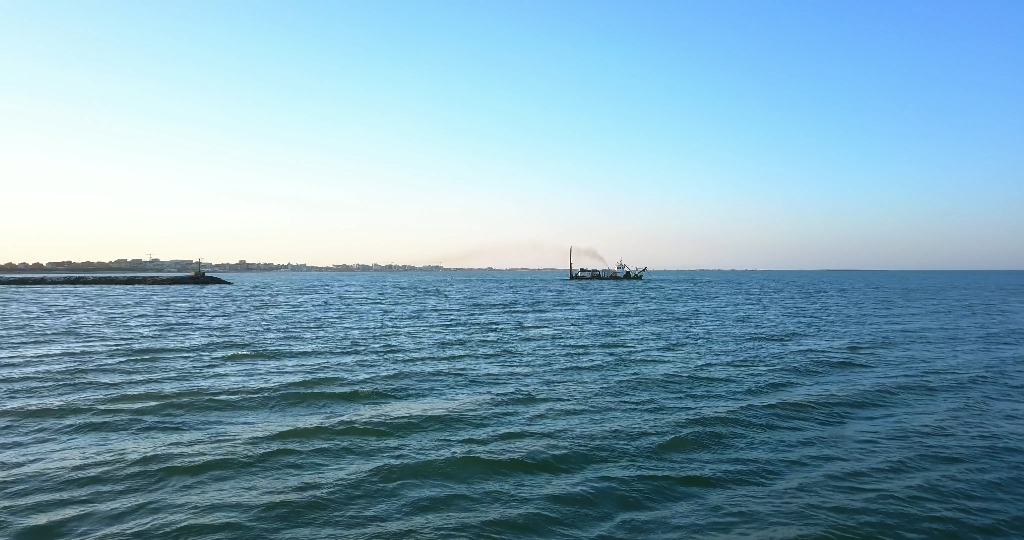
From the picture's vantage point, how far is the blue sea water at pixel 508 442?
380 inches

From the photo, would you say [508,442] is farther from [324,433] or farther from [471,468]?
[324,433]

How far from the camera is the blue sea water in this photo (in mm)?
9641

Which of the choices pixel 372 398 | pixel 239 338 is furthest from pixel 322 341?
pixel 372 398

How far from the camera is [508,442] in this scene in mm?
13719

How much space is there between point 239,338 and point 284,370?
1240cm

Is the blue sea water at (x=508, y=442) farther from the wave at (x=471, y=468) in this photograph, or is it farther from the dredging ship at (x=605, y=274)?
the dredging ship at (x=605, y=274)

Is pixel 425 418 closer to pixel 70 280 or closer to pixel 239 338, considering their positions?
pixel 239 338

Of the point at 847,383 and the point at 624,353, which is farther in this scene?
the point at 624,353

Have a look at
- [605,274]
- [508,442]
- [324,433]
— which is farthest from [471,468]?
[605,274]

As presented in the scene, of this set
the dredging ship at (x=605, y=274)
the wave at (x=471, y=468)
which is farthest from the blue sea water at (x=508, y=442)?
the dredging ship at (x=605, y=274)

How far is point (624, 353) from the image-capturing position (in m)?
28.6

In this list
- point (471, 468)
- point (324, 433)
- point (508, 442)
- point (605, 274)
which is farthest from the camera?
point (605, 274)

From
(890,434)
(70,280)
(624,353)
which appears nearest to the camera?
(890,434)

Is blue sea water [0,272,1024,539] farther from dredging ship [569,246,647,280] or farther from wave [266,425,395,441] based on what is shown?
dredging ship [569,246,647,280]
